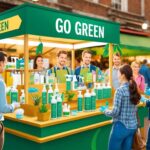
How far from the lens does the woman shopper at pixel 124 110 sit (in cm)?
348

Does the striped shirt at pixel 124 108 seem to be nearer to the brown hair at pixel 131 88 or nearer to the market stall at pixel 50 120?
the brown hair at pixel 131 88

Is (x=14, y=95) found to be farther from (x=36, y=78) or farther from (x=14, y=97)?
(x=36, y=78)

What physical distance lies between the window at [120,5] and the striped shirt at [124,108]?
48.2ft

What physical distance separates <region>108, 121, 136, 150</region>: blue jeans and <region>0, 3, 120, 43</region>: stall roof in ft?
6.01

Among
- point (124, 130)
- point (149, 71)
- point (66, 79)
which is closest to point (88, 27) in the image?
point (66, 79)

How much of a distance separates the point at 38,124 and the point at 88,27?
2.22m

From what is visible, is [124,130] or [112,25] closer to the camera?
→ [124,130]

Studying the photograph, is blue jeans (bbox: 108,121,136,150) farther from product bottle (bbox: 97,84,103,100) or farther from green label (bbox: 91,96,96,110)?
→ product bottle (bbox: 97,84,103,100)

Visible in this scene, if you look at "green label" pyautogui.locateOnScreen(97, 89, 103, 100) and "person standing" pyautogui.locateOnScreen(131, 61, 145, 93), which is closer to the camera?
"green label" pyautogui.locateOnScreen(97, 89, 103, 100)

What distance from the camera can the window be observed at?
56.6ft

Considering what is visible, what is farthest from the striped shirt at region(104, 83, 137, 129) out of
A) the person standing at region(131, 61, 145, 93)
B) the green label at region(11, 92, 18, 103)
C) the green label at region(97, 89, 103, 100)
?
the person standing at region(131, 61, 145, 93)

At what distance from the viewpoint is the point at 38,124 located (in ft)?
11.4

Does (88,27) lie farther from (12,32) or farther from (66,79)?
(12,32)

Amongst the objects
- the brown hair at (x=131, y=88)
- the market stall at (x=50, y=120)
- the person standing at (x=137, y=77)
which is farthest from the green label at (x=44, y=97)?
the person standing at (x=137, y=77)
